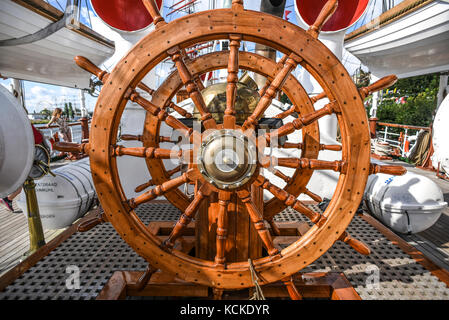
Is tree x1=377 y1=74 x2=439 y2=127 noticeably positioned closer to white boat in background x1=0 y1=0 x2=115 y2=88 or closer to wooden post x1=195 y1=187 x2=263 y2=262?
wooden post x1=195 y1=187 x2=263 y2=262

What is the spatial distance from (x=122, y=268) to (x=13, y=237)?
1.53 meters

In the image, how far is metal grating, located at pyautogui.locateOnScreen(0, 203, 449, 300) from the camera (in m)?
1.28

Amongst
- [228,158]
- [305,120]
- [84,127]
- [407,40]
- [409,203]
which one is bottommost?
[409,203]

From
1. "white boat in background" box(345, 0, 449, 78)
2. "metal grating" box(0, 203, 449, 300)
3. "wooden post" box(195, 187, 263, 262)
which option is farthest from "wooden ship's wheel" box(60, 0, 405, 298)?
"white boat in background" box(345, 0, 449, 78)

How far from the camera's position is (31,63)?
3.81 metres

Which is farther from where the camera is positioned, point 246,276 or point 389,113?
point 389,113

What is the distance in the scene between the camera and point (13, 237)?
7.43 feet

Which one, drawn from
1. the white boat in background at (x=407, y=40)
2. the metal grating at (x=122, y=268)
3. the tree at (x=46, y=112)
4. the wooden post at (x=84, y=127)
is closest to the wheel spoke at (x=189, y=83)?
the metal grating at (x=122, y=268)

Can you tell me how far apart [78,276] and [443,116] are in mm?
2762

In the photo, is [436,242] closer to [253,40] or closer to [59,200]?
[253,40]

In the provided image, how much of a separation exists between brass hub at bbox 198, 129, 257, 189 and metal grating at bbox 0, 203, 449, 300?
824 millimetres

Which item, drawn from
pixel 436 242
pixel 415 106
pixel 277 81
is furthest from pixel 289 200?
pixel 415 106
